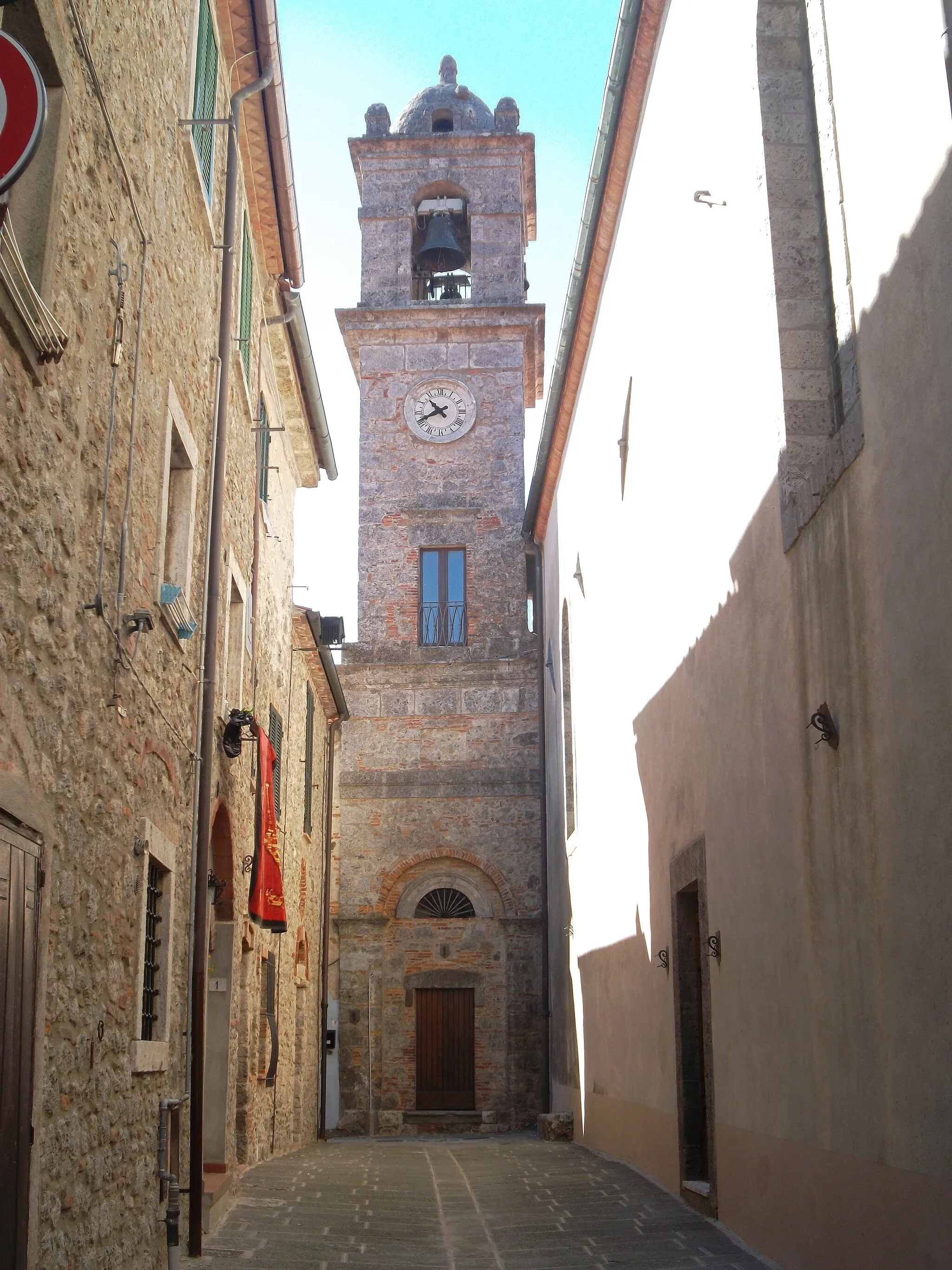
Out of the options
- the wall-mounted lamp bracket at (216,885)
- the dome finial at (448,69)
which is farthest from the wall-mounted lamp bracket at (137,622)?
the dome finial at (448,69)

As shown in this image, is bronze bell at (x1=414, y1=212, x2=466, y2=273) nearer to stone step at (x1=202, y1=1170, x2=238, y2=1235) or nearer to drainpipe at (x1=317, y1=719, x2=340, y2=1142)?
drainpipe at (x1=317, y1=719, x2=340, y2=1142)

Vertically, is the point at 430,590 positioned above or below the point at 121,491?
above

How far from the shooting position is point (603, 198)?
41.4 ft

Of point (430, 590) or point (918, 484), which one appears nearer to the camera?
point (918, 484)

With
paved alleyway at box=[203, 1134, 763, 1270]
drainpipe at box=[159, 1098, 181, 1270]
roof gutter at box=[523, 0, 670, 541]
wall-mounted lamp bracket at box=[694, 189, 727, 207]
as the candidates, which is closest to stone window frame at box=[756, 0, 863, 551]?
wall-mounted lamp bracket at box=[694, 189, 727, 207]

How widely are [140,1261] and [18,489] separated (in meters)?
3.86

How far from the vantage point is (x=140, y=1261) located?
6645 millimetres

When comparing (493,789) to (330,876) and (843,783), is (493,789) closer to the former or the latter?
(330,876)

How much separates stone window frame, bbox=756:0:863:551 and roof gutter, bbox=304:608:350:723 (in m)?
9.21

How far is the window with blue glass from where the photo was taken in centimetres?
2305

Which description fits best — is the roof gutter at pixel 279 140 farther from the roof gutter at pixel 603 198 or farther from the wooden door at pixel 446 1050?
the wooden door at pixel 446 1050

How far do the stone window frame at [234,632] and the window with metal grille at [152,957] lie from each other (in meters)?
2.88

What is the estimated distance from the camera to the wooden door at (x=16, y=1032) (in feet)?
15.0

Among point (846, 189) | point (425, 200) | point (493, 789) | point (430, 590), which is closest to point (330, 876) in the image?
point (493, 789)
